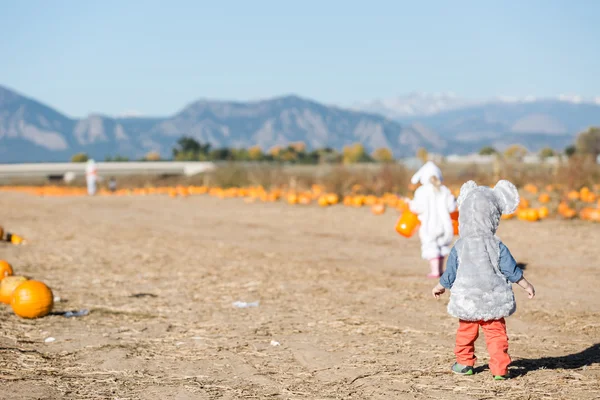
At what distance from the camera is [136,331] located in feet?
24.3

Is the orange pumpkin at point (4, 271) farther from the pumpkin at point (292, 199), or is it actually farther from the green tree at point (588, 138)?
the green tree at point (588, 138)

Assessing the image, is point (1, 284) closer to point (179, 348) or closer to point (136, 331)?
point (136, 331)

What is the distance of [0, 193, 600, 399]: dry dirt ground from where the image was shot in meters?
5.46

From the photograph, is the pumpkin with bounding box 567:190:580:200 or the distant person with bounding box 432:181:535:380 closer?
the distant person with bounding box 432:181:535:380

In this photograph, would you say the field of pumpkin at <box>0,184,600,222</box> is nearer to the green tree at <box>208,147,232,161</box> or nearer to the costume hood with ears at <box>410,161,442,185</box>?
the costume hood with ears at <box>410,161,442,185</box>

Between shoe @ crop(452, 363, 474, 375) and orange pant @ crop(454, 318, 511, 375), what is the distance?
0.02 meters

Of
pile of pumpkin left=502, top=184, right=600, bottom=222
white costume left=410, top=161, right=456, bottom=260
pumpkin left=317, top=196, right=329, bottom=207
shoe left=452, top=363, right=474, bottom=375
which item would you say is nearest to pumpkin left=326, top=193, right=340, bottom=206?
pumpkin left=317, top=196, right=329, bottom=207

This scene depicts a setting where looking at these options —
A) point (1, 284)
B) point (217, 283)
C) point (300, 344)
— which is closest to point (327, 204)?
point (217, 283)

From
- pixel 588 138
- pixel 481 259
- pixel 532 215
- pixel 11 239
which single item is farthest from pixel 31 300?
pixel 588 138

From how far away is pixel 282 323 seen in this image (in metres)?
7.62

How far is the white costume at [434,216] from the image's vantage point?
9758mm

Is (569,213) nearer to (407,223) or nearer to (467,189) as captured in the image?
(407,223)

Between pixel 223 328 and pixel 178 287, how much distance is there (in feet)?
8.53

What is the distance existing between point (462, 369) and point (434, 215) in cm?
437
